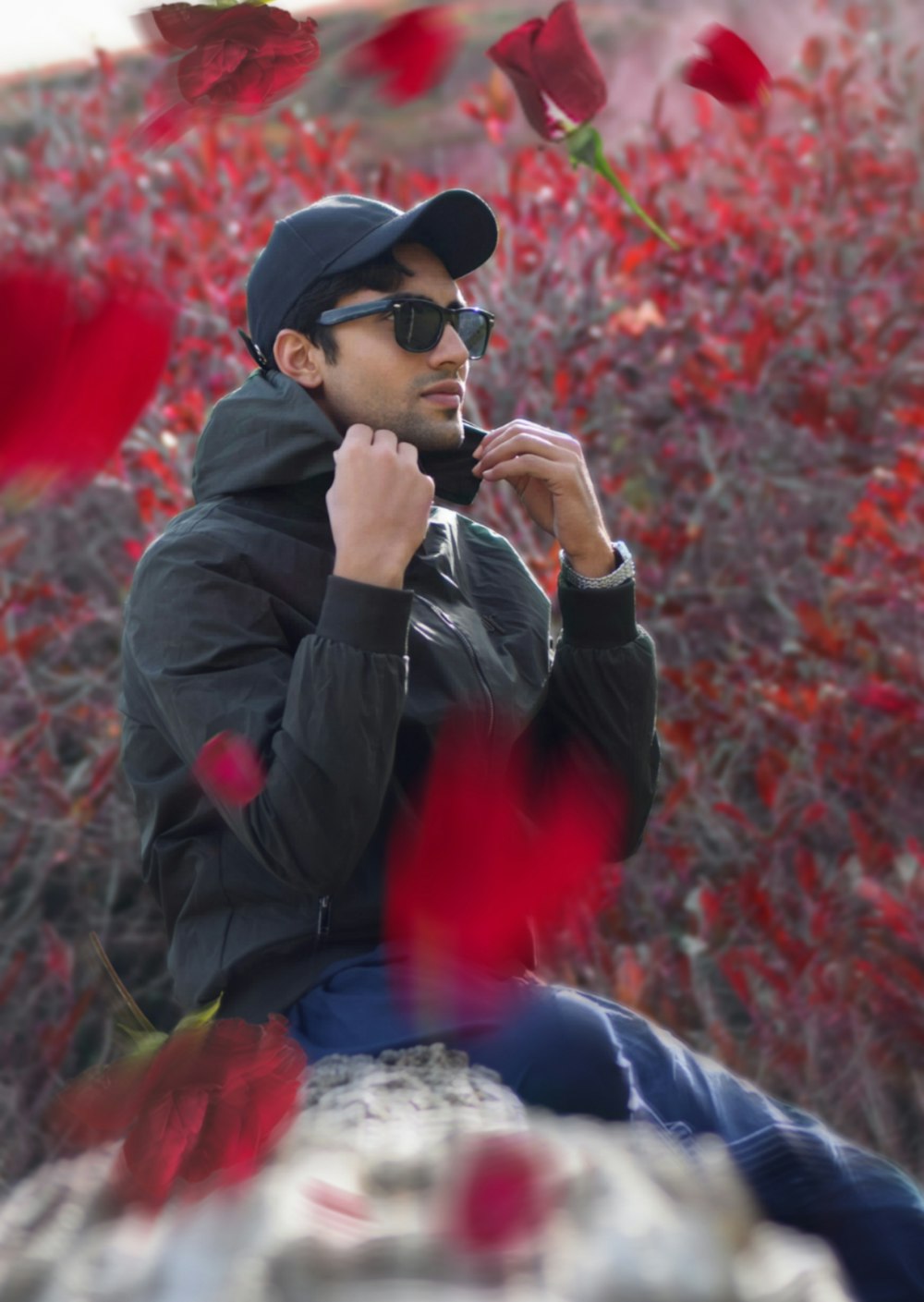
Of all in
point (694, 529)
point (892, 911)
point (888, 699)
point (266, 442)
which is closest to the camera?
point (266, 442)

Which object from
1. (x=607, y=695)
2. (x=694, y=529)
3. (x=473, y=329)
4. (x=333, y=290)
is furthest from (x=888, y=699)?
(x=333, y=290)

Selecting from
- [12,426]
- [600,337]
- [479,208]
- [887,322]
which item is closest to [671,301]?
[600,337]

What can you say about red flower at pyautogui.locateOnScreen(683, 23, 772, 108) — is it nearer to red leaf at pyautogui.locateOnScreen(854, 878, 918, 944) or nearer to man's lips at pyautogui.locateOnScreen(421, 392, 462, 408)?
man's lips at pyautogui.locateOnScreen(421, 392, 462, 408)

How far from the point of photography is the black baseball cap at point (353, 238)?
2182mm

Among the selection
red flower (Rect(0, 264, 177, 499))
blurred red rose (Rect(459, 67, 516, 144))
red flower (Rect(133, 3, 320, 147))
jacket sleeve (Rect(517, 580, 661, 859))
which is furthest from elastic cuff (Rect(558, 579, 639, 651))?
blurred red rose (Rect(459, 67, 516, 144))

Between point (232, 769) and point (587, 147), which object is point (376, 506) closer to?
point (232, 769)

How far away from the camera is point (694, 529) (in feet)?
13.5

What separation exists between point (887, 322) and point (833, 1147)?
2.82 m

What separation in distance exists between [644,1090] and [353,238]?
1121 mm

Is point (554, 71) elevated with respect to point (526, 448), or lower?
elevated

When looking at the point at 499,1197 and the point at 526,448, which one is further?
the point at 526,448

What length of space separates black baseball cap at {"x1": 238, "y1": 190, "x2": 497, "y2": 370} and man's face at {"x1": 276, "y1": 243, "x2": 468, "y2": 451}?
40mm

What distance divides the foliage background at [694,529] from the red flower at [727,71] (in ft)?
6.63

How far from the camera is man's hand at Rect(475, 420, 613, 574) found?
2.25 metres
